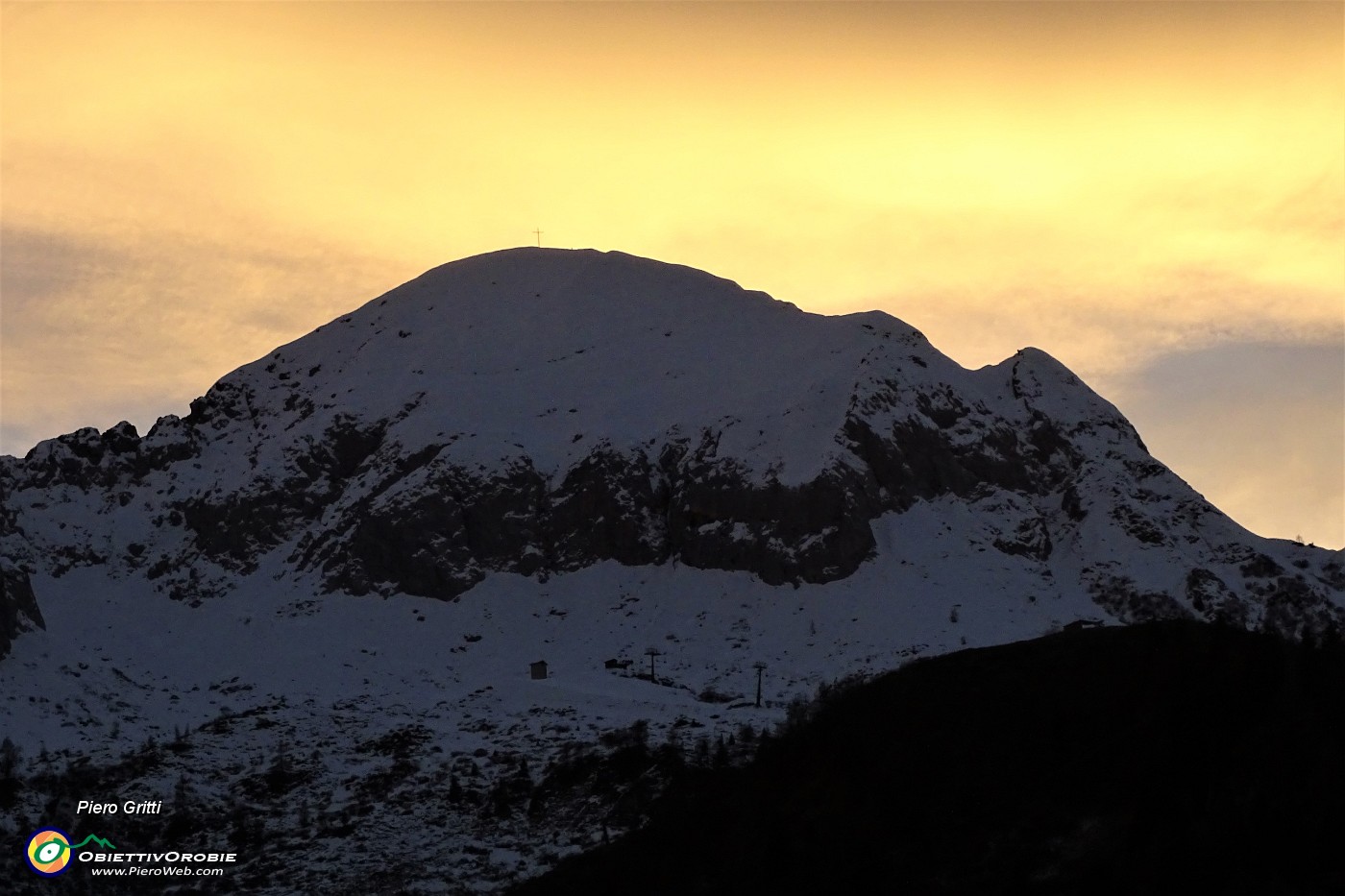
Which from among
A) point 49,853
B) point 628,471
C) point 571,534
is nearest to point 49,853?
point 49,853

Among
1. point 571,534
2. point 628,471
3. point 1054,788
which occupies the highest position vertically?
point 628,471

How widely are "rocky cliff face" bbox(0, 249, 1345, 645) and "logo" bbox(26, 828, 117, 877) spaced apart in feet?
145

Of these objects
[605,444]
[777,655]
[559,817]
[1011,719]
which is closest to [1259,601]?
[777,655]

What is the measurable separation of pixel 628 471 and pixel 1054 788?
8305 centimetres

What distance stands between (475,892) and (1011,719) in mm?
26304

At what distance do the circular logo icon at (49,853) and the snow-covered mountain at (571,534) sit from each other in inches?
972

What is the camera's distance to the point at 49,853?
80062 mm

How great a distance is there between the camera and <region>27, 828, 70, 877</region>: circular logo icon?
78.6 m

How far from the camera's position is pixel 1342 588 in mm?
134250

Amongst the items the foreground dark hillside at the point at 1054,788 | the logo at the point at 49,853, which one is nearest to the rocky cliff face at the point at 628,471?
the logo at the point at 49,853

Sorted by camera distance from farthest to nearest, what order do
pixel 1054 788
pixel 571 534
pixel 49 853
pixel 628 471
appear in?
pixel 628 471
pixel 571 534
pixel 49 853
pixel 1054 788

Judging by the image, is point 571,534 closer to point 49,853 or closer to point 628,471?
point 628,471

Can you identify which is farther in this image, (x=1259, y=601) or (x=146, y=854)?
(x=1259, y=601)

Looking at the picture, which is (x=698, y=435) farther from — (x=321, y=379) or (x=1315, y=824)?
(x=1315, y=824)
